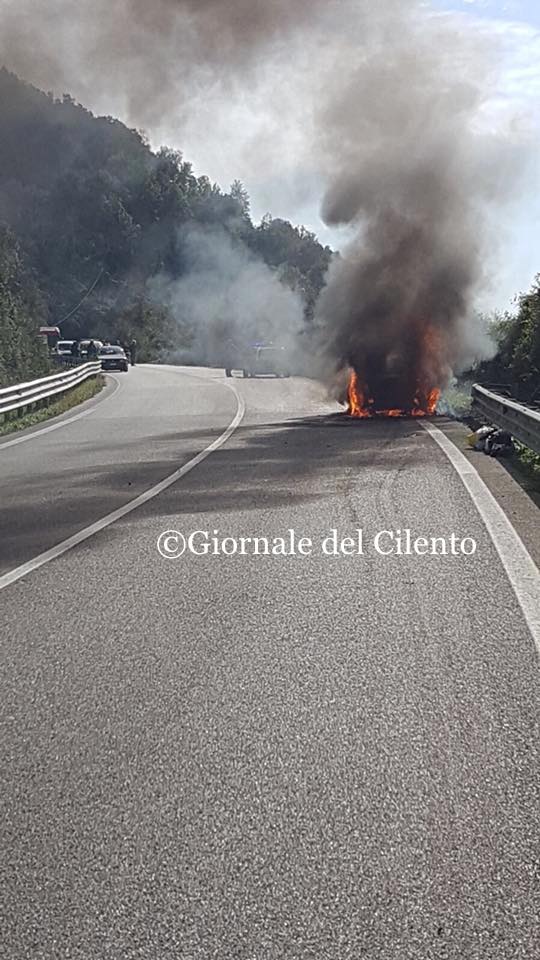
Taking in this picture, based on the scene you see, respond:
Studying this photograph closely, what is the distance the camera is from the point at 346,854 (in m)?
3.57

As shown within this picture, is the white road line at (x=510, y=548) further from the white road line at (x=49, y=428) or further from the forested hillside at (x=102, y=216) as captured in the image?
the forested hillside at (x=102, y=216)

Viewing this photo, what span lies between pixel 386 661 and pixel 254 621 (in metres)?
1.07

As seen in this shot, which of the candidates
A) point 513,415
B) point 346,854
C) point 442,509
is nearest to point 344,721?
point 346,854

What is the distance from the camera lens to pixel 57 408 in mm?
26953

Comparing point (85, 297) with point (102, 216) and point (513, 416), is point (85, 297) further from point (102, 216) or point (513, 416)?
point (513, 416)

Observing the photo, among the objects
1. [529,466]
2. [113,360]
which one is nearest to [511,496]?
[529,466]

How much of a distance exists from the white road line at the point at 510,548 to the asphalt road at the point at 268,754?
4.3 inches

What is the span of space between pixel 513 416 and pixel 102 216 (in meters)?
104

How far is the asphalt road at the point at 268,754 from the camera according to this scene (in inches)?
126

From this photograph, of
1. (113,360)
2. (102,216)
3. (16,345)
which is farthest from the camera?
(102,216)

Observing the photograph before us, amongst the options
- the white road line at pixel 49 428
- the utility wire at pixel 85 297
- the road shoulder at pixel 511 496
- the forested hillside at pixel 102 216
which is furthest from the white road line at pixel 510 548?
the utility wire at pixel 85 297

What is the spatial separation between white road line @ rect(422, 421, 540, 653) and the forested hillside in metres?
74.2

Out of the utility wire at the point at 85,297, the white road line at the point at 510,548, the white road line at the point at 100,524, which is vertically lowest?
the utility wire at the point at 85,297

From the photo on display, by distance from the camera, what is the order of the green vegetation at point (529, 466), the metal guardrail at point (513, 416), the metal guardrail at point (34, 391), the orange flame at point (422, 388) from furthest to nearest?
the orange flame at point (422, 388) < the metal guardrail at point (34, 391) < the metal guardrail at point (513, 416) < the green vegetation at point (529, 466)
